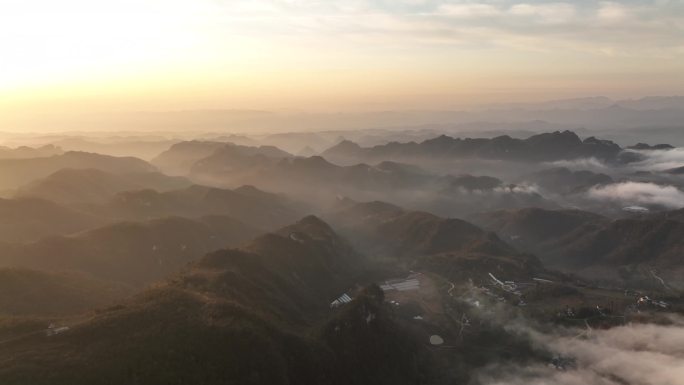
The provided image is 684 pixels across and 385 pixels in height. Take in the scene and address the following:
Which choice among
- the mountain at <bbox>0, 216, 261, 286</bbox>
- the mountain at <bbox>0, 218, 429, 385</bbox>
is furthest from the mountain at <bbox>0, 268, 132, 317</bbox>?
the mountain at <bbox>0, 218, 429, 385</bbox>

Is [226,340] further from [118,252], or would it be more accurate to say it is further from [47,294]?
[118,252]

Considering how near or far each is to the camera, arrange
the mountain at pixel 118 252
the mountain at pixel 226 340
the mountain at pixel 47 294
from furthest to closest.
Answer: the mountain at pixel 118 252 < the mountain at pixel 47 294 < the mountain at pixel 226 340

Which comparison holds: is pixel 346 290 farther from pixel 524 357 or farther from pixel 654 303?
pixel 654 303

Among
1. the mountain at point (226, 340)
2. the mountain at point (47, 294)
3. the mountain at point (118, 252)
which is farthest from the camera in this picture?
the mountain at point (118, 252)

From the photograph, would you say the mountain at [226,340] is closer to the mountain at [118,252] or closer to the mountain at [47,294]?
the mountain at [47,294]

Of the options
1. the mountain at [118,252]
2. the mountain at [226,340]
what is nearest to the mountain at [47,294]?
the mountain at [118,252]

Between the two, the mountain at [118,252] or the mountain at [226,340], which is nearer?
the mountain at [226,340]
